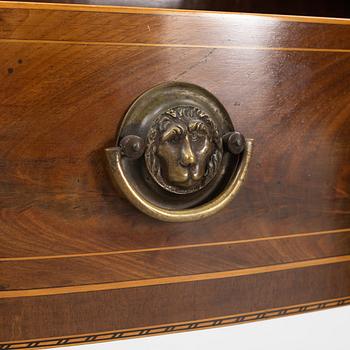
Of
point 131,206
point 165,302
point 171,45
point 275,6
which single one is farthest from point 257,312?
point 275,6

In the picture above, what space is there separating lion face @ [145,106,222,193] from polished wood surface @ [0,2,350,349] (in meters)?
0.04

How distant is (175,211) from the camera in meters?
0.66

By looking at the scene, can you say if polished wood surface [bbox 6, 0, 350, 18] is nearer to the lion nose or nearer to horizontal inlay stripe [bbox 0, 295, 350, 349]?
the lion nose

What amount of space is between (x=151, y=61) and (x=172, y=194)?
153 mm

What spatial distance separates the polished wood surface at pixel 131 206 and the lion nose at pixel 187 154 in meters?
0.08

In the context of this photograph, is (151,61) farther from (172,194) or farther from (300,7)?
(300,7)

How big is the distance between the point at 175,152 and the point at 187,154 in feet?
0.05

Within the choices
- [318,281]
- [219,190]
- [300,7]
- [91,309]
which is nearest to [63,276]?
[91,309]

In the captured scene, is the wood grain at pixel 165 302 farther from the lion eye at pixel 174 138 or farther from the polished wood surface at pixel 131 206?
the lion eye at pixel 174 138

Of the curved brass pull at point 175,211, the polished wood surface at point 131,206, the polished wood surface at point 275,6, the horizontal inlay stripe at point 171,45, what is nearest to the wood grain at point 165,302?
the polished wood surface at point 131,206

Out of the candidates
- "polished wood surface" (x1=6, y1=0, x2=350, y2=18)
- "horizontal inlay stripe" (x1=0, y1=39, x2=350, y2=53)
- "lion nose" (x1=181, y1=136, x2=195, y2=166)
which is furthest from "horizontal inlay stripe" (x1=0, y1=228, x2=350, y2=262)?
"polished wood surface" (x1=6, y1=0, x2=350, y2=18)

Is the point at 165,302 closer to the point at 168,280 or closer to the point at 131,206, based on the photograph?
the point at 168,280

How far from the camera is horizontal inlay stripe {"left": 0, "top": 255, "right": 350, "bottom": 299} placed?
0.65m

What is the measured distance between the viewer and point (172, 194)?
2.20ft
